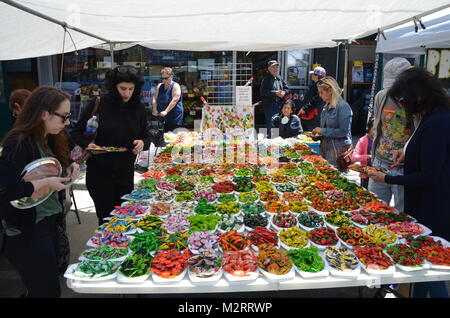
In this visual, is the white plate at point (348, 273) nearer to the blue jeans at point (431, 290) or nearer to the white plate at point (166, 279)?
the blue jeans at point (431, 290)

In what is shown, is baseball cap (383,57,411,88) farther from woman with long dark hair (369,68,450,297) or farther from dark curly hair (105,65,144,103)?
dark curly hair (105,65,144,103)

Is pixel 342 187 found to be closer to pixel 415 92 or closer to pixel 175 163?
pixel 415 92

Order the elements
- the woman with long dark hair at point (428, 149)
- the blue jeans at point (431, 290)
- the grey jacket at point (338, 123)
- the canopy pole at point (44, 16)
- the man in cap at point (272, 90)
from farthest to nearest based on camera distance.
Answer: the man in cap at point (272, 90) < the grey jacket at point (338, 123) < the canopy pole at point (44, 16) < the woman with long dark hair at point (428, 149) < the blue jeans at point (431, 290)

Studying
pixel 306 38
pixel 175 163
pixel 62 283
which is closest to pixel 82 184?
pixel 175 163

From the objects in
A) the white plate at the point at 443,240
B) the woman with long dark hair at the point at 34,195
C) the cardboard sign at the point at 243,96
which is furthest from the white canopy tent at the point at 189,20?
the white plate at the point at 443,240

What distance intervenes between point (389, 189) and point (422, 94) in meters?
1.14

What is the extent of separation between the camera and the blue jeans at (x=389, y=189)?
3014mm

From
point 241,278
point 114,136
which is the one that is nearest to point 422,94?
point 241,278

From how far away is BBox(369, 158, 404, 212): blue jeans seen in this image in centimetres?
301

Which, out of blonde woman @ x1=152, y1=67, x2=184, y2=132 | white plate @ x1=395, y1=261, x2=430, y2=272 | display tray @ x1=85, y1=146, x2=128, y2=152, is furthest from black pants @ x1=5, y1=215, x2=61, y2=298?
blonde woman @ x1=152, y1=67, x2=184, y2=132

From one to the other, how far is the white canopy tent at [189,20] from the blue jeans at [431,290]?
6.89ft

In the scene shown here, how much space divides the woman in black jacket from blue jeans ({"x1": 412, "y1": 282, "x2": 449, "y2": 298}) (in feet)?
7.71

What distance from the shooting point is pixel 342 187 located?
3.28 meters

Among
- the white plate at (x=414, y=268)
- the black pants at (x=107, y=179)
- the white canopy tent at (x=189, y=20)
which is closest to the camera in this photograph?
the white plate at (x=414, y=268)
